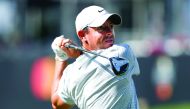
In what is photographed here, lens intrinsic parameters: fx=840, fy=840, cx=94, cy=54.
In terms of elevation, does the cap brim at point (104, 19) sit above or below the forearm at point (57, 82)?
above

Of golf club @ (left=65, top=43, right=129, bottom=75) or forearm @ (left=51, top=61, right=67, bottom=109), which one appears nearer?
golf club @ (left=65, top=43, right=129, bottom=75)

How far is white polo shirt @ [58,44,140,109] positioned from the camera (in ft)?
21.6

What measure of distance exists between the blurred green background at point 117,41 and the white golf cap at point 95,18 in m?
7.36

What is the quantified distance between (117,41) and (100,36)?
32.6 feet

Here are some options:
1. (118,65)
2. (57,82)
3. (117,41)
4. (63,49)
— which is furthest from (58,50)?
(117,41)

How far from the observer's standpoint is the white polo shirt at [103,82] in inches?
259

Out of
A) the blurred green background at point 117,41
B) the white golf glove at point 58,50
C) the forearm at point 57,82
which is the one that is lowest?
the blurred green background at point 117,41

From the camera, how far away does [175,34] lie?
58.2 ft

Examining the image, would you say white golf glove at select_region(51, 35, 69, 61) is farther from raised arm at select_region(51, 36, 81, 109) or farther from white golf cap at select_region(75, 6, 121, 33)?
white golf cap at select_region(75, 6, 121, 33)

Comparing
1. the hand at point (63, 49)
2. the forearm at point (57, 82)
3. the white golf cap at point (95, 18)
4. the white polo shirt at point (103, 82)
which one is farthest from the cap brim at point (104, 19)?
the forearm at point (57, 82)

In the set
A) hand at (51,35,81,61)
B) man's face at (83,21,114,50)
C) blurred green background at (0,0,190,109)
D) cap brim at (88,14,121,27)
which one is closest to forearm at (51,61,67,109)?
hand at (51,35,81,61)

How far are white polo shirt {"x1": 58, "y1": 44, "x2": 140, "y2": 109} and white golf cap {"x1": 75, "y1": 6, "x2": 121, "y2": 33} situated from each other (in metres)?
0.21

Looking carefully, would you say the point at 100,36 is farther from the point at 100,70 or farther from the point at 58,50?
the point at 58,50

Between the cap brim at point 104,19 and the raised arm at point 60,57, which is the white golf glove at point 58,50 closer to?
the raised arm at point 60,57
